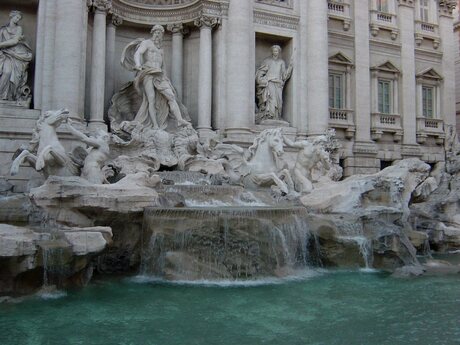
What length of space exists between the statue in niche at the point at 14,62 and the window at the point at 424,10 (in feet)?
50.9

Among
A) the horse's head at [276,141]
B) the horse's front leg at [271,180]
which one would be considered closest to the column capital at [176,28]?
the horse's head at [276,141]

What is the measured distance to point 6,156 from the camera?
40.7ft

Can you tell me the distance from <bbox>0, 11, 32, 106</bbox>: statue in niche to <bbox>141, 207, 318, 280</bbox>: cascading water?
6.47 metres

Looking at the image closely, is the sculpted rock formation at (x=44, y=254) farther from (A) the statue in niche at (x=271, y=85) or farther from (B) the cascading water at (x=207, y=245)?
(A) the statue in niche at (x=271, y=85)

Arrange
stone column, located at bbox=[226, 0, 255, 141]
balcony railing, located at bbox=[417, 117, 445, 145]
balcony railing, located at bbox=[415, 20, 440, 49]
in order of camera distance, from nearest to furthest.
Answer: stone column, located at bbox=[226, 0, 255, 141] < balcony railing, located at bbox=[417, 117, 445, 145] < balcony railing, located at bbox=[415, 20, 440, 49]

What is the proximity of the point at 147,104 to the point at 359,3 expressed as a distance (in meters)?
9.71

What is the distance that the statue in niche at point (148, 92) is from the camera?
13.9 meters

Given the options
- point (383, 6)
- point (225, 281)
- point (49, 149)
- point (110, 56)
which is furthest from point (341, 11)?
point (225, 281)

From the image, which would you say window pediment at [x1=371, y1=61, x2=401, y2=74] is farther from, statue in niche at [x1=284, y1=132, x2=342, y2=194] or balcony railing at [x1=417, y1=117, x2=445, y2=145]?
statue in niche at [x1=284, y1=132, x2=342, y2=194]

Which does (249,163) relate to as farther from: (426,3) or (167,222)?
(426,3)

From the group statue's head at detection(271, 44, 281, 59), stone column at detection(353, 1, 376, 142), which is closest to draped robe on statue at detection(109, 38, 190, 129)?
statue's head at detection(271, 44, 281, 59)

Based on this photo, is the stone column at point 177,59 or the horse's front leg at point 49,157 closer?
the horse's front leg at point 49,157

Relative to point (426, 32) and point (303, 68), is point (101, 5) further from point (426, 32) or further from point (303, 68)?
point (426, 32)

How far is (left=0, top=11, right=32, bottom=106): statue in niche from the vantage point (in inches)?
506
